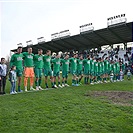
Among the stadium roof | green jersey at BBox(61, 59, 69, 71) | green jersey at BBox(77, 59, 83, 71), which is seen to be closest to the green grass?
green jersey at BBox(61, 59, 69, 71)

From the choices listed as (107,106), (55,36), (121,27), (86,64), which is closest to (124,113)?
(107,106)

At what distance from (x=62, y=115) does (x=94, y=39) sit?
31810 mm

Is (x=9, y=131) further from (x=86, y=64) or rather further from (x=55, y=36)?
(x=55, y=36)

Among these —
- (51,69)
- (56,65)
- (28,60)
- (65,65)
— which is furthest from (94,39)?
(28,60)

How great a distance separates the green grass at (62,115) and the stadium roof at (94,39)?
23.9 meters

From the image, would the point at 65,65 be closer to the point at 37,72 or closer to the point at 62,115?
the point at 37,72

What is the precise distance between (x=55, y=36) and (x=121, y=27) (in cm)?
1572

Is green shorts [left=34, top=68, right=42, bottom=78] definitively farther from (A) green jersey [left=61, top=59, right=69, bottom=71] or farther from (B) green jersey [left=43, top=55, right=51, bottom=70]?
(A) green jersey [left=61, top=59, right=69, bottom=71]

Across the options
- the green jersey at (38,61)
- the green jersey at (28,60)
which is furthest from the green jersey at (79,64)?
the green jersey at (28,60)

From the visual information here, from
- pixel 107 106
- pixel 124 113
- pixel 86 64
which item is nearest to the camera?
pixel 124 113

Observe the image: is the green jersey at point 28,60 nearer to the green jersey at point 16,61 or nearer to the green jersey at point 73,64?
the green jersey at point 16,61

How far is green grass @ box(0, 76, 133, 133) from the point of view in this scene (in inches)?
247

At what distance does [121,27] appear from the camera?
106ft

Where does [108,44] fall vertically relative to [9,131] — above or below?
above
